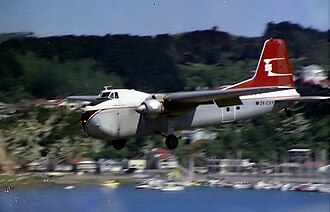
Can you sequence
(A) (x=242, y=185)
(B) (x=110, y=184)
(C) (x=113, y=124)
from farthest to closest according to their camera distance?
(B) (x=110, y=184), (A) (x=242, y=185), (C) (x=113, y=124)

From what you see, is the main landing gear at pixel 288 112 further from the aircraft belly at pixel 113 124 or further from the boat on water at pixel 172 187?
the aircraft belly at pixel 113 124

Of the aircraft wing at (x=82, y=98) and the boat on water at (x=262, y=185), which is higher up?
the aircraft wing at (x=82, y=98)

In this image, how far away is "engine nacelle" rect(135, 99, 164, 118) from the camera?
822 centimetres

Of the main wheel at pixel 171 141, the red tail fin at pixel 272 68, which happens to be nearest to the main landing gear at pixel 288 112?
the red tail fin at pixel 272 68

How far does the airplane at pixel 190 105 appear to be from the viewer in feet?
27.2

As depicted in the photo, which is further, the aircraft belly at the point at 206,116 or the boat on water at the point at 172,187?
the boat on water at the point at 172,187

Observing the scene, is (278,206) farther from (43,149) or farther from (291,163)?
(43,149)

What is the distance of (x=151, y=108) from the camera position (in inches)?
323

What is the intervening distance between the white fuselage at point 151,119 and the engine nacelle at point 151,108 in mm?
71

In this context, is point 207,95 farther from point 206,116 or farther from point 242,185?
point 242,185

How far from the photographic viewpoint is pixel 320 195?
28.5 feet

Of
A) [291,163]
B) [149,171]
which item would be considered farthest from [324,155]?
[149,171]

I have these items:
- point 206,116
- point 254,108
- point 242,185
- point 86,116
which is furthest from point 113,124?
point 242,185

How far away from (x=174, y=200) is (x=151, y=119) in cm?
75
